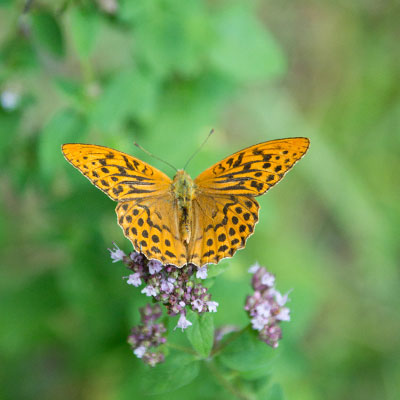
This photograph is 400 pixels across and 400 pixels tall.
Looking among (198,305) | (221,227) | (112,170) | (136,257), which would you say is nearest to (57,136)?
(112,170)

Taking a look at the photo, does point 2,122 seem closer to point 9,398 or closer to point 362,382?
point 9,398

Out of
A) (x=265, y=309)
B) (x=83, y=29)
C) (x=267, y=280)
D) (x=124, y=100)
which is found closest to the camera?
(x=265, y=309)

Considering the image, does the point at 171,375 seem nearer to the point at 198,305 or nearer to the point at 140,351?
the point at 140,351

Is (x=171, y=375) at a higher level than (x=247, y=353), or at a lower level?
lower

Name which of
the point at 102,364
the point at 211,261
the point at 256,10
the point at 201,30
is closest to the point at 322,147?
Result: the point at 256,10

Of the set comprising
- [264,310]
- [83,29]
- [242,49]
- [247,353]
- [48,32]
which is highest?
[242,49]

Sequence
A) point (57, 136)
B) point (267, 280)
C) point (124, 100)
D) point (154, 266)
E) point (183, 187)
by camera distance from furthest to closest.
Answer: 1. point (124, 100)
2. point (57, 136)
3. point (183, 187)
4. point (267, 280)
5. point (154, 266)
